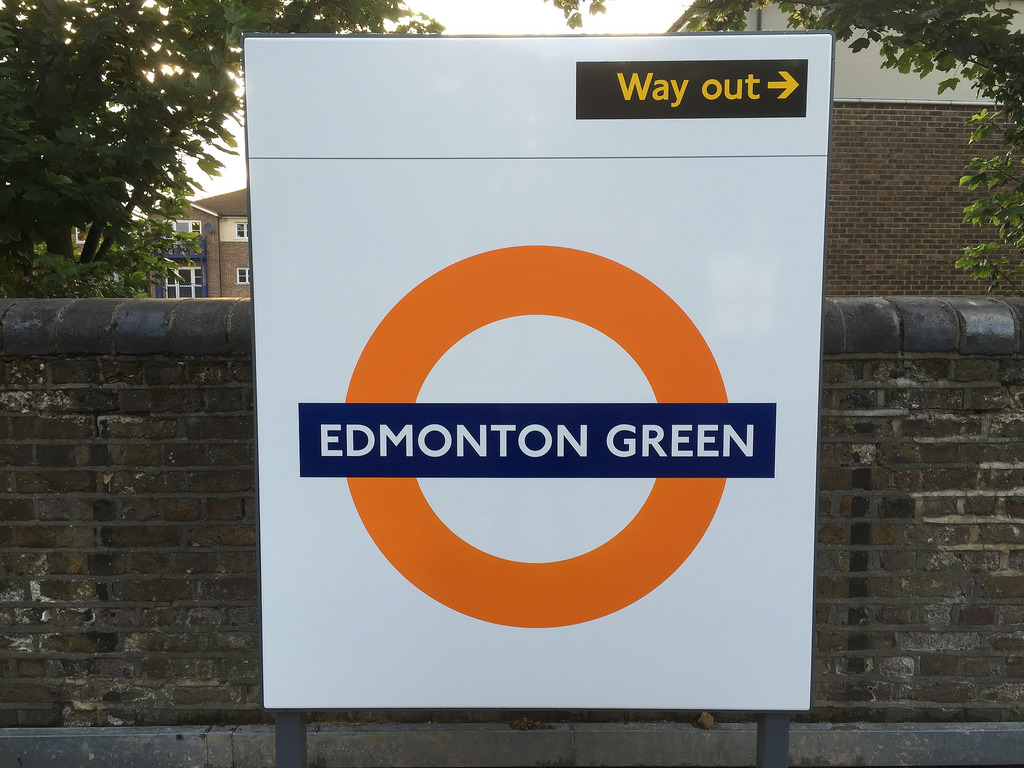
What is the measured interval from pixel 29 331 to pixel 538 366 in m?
1.67

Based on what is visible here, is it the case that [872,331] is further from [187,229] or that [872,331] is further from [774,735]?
[187,229]

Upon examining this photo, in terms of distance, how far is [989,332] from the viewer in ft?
6.95

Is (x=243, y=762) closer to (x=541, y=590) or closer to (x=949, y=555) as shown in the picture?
(x=541, y=590)

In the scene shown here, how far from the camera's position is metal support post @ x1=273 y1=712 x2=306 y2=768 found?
59.1 inches

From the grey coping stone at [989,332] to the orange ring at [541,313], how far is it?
1252 mm

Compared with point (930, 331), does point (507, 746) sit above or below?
below

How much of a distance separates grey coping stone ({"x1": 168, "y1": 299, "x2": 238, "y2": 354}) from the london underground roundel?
89 centimetres

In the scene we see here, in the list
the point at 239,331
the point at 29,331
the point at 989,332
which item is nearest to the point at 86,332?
the point at 29,331

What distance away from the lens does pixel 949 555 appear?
2223mm

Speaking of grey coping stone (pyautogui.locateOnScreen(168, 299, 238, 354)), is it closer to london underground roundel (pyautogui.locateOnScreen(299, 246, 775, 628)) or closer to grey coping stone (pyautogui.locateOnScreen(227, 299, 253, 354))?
grey coping stone (pyautogui.locateOnScreen(227, 299, 253, 354))

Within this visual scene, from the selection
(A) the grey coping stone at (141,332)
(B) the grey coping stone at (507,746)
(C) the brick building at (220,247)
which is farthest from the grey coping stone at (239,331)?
(C) the brick building at (220,247)

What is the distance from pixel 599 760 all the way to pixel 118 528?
5.52 ft

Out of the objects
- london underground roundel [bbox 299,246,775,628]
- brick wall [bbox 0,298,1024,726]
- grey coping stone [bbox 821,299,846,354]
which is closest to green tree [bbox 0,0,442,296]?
brick wall [bbox 0,298,1024,726]

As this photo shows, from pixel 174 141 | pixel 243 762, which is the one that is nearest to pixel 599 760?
pixel 243 762
